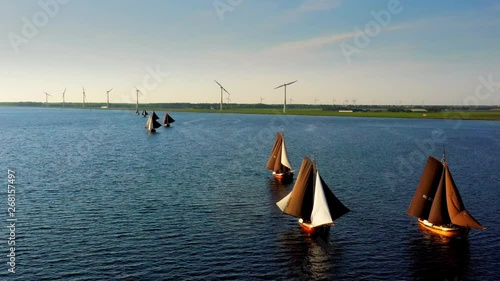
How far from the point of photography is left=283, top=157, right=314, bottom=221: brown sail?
5459cm

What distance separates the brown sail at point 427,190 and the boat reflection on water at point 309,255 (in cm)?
1345

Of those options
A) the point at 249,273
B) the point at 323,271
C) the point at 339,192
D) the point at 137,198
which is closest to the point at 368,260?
the point at 323,271

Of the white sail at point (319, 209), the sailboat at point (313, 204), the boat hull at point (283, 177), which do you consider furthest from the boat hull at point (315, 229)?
the boat hull at point (283, 177)

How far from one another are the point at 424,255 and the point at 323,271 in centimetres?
1242

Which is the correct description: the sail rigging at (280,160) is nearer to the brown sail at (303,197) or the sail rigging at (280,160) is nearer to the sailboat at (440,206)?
the brown sail at (303,197)

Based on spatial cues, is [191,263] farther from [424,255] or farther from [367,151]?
[367,151]

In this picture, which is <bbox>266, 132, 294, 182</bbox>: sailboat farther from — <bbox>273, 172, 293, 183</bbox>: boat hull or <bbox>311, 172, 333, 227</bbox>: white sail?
<bbox>311, 172, 333, 227</bbox>: white sail

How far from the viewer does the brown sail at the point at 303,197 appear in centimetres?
5459

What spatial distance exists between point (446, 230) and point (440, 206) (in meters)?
3.29

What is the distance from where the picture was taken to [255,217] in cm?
5841

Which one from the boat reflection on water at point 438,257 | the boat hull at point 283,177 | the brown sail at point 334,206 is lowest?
the boat reflection on water at point 438,257

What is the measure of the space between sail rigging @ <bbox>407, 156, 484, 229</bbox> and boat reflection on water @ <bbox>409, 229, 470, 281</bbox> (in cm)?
231

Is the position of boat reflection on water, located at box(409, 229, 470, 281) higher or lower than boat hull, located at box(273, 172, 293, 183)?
lower

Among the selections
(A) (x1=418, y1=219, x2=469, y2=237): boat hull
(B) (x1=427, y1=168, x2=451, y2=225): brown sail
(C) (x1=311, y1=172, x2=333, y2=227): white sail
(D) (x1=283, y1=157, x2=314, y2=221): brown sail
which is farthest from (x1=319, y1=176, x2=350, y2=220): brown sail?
(B) (x1=427, y1=168, x2=451, y2=225): brown sail
